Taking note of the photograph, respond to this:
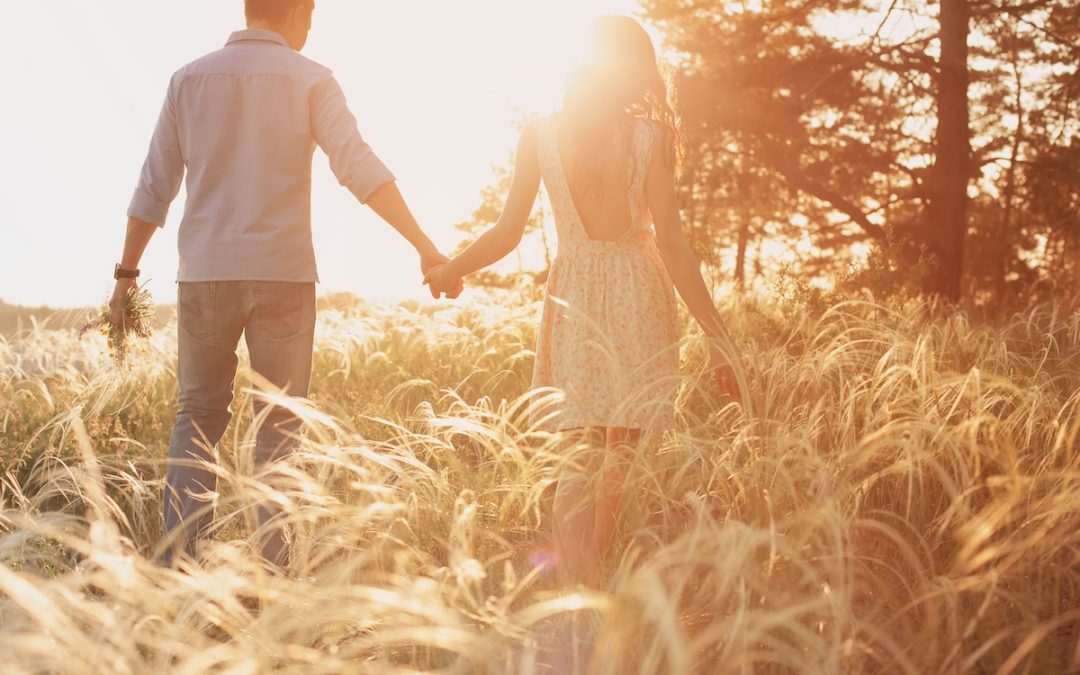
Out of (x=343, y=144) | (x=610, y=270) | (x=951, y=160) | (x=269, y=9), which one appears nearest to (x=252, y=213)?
(x=343, y=144)

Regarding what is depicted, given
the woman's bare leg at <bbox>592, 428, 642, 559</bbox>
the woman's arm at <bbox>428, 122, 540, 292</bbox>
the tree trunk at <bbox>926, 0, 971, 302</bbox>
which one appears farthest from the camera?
the tree trunk at <bbox>926, 0, 971, 302</bbox>

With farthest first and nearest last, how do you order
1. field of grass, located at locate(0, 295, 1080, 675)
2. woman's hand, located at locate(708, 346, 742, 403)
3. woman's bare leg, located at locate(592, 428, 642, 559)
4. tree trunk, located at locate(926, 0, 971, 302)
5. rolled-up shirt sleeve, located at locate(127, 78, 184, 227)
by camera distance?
tree trunk, located at locate(926, 0, 971, 302) → rolled-up shirt sleeve, located at locate(127, 78, 184, 227) → woman's hand, located at locate(708, 346, 742, 403) → woman's bare leg, located at locate(592, 428, 642, 559) → field of grass, located at locate(0, 295, 1080, 675)

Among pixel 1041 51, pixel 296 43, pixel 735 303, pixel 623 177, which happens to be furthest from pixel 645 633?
pixel 1041 51

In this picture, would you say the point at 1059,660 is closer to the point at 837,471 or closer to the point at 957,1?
the point at 837,471

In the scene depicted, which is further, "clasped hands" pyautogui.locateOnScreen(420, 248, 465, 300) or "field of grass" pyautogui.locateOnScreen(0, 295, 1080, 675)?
"clasped hands" pyautogui.locateOnScreen(420, 248, 465, 300)

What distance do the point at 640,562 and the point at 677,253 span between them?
1026 mm

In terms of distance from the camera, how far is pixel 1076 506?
2564mm

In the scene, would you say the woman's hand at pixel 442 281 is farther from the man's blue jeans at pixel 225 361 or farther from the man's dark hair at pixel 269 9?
the man's dark hair at pixel 269 9

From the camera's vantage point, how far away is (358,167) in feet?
12.2

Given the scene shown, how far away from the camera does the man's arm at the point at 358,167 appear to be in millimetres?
3660

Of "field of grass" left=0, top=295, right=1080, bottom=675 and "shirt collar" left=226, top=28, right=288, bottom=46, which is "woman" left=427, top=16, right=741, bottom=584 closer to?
"field of grass" left=0, top=295, right=1080, bottom=675

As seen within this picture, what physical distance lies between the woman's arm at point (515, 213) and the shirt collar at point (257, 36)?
3.43ft

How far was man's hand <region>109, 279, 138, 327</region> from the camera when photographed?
12.9 ft

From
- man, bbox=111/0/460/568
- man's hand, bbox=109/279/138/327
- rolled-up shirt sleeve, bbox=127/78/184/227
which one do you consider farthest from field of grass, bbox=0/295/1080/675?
rolled-up shirt sleeve, bbox=127/78/184/227
